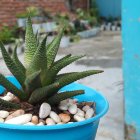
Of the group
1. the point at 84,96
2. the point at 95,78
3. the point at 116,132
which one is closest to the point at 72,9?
the point at 95,78

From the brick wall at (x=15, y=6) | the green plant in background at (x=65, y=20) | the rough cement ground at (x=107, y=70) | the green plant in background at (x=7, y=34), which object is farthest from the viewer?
the green plant in background at (x=65, y=20)

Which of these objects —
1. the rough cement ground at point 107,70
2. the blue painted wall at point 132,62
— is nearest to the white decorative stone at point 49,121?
the blue painted wall at point 132,62

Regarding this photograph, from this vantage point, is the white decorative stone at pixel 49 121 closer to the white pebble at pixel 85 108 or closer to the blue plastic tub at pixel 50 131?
the blue plastic tub at pixel 50 131

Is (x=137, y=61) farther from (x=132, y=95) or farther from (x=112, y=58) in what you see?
(x=112, y=58)

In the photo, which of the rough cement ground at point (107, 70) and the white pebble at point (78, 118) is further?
the rough cement ground at point (107, 70)

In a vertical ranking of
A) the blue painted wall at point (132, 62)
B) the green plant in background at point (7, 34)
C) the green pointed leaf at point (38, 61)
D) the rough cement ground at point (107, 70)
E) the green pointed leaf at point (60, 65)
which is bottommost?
the rough cement ground at point (107, 70)

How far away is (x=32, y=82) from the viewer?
133cm

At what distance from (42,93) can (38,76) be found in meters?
0.09

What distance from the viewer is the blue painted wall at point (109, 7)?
41.8 feet

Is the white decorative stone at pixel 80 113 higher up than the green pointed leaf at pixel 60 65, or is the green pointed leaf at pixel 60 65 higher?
the green pointed leaf at pixel 60 65

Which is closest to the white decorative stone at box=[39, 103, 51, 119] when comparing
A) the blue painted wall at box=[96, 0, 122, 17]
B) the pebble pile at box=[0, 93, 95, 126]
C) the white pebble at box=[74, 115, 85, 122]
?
the pebble pile at box=[0, 93, 95, 126]

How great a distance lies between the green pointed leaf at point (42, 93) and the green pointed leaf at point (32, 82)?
2 cm

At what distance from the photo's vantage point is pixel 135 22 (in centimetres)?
245

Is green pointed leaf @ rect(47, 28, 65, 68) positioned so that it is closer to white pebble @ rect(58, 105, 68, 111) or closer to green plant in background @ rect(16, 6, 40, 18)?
white pebble @ rect(58, 105, 68, 111)
